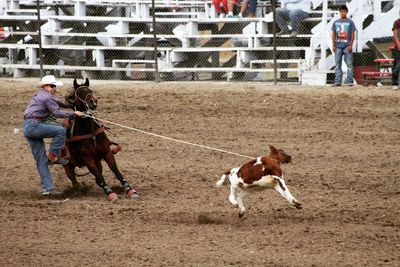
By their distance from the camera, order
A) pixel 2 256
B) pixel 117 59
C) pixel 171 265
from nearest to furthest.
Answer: pixel 171 265
pixel 2 256
pixel 117 59

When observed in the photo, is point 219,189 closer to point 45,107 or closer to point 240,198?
point 240,198

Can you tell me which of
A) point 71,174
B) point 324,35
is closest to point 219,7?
point 324,35

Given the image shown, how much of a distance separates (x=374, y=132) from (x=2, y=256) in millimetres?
9526

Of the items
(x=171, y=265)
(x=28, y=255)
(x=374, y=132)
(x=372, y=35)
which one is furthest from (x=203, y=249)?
(x=372, y=35)

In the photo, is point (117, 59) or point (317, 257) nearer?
point (317, 257)

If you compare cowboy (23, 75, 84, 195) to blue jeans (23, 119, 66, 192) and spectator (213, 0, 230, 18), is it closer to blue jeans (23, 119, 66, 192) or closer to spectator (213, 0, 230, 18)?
blue jeans (23, 119, 66, 192)

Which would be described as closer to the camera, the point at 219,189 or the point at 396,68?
the point at 219,189

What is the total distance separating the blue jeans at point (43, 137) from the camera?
1392 centimetres

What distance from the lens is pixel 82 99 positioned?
13.8 meters

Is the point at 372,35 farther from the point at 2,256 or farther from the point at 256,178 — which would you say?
the point at 2,256

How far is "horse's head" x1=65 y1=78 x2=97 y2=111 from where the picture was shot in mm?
13695

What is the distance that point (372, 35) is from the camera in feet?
81.0

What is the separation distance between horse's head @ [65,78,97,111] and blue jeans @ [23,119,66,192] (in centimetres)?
40

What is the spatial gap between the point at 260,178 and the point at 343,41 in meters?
11.8
